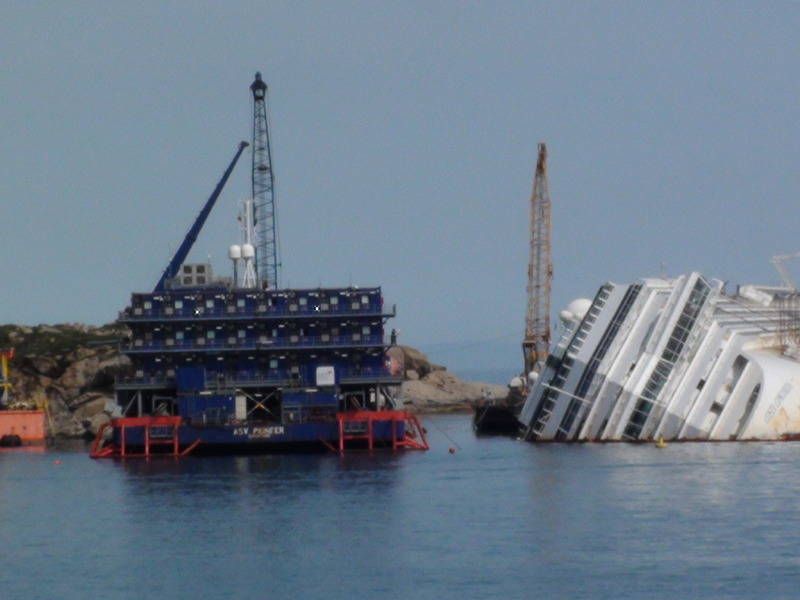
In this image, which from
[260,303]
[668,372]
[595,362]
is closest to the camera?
[668,372]

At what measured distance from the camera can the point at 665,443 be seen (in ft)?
365

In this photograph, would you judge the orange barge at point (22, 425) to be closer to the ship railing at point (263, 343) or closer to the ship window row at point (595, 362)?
the ship railing at point (263, 343)

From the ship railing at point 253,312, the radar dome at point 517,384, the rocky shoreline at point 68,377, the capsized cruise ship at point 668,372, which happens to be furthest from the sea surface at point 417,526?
the rocky shoreline at point 68,377

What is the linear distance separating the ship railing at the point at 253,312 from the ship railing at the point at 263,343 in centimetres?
170

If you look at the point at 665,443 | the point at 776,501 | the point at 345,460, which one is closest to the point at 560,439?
the point at 665,443

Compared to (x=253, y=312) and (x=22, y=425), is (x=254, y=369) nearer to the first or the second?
(x=253, y=312)

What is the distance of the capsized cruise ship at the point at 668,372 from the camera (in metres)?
109

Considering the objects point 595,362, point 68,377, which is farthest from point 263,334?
point 68,377

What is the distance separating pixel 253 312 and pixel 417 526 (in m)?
42.4

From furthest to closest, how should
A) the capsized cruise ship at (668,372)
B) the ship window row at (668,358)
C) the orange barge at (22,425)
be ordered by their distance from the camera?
the orange barge at (22,425), the ship window row at (668,358), the capsized cruise ship at (668,372)

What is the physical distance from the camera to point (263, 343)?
116m

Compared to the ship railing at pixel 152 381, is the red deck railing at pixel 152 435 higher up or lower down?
lower down

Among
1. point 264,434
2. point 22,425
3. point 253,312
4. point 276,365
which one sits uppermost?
point 253,312

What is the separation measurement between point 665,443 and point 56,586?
182 ft
